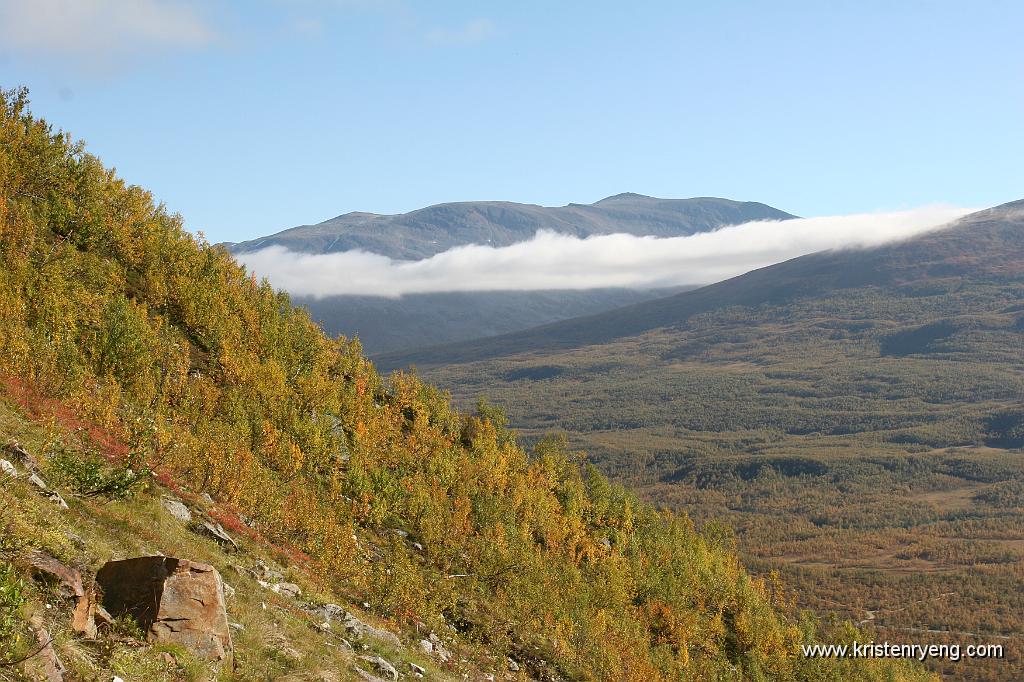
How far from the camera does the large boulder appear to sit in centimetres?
1323

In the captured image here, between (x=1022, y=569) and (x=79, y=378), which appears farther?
(x=1022, y=569)

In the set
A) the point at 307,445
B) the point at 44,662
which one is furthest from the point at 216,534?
the point at 307,445

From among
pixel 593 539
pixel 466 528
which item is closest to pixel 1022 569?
pixel 593 539

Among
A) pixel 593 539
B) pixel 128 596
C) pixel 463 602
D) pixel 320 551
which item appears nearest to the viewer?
pixel 128 596

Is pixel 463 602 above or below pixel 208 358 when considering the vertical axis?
below

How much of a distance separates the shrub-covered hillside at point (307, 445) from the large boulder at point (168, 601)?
1.17 m

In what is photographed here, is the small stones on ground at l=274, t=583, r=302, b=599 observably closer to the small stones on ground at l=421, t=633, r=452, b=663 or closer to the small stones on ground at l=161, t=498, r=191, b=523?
the small stones on ground at l=161, t=498, r=191, b=523

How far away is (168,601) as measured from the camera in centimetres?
1340

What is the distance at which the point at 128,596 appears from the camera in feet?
43.9

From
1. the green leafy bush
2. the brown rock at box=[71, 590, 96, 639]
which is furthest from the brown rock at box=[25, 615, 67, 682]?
the brown rock at box=[71, 590, 96, 639]

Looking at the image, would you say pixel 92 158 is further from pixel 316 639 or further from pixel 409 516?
pixel 316 639

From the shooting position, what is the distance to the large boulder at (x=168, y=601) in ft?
43.4

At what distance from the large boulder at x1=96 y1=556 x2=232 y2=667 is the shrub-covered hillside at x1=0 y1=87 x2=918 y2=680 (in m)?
1.17

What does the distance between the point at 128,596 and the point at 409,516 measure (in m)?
28.3
